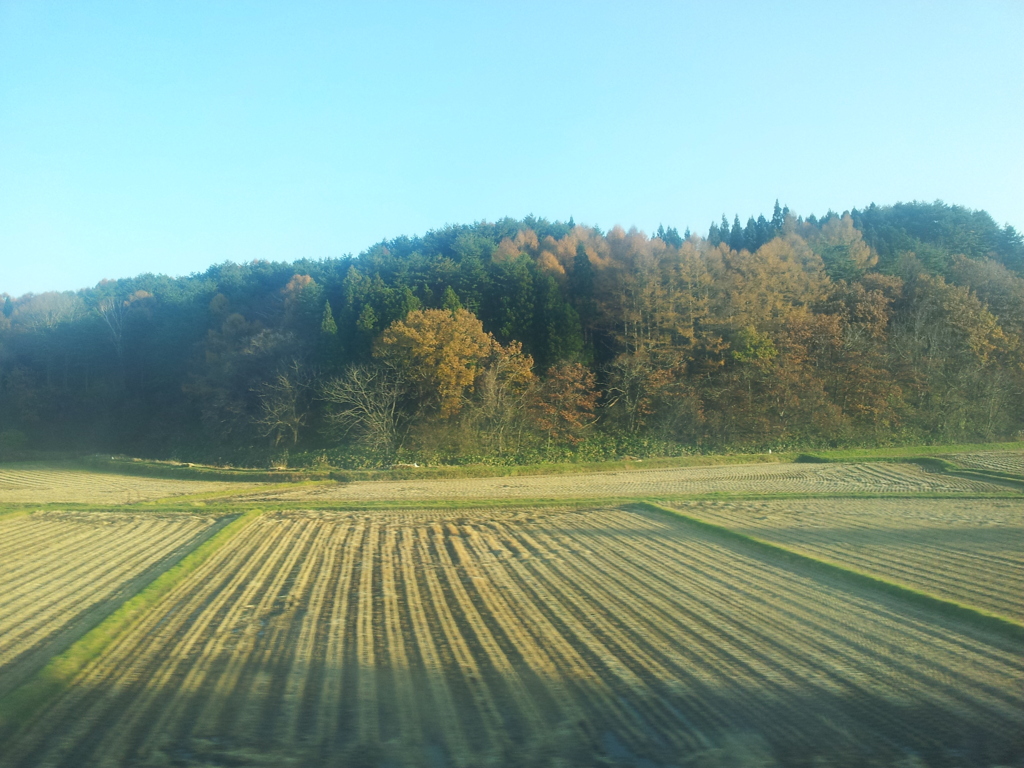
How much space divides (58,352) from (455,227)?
38.5m

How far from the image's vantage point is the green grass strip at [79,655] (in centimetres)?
542

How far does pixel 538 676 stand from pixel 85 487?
83.7ft

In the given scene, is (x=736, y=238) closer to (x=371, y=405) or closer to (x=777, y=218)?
(x=777, y=218)

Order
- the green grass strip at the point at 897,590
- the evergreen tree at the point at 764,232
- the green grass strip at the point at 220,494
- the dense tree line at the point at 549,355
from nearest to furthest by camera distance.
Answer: the green grass strip at the point at 897,590 < the green grass strip at the point at 220,494 < the dense tree line at the point at 549,355 < the evergreen tree at the point at 764,232

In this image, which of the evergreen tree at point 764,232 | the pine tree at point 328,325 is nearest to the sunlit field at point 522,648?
the pine tree at point 328,325

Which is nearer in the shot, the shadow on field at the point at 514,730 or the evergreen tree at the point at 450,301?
the shadow on field at the point at 514,730

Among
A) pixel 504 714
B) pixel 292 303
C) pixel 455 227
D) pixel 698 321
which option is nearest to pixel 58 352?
pixel 292 303

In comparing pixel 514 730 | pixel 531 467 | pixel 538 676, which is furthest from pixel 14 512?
Result: pixel 531 467

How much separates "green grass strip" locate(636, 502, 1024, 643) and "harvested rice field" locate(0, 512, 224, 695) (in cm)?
1040

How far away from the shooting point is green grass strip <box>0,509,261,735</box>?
213 inches

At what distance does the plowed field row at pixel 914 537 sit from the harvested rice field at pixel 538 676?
1173 millimetres

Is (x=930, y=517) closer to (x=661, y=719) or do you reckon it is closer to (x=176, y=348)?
(x=661, y=719)

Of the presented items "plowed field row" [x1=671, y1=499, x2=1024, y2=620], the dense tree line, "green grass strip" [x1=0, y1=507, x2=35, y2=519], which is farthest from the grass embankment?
"plowed field row" [x1=671, y1=499, x2=1024, y2=620]

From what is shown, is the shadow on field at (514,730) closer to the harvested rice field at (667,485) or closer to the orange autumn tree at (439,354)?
the harvested rice field at (667,485)
